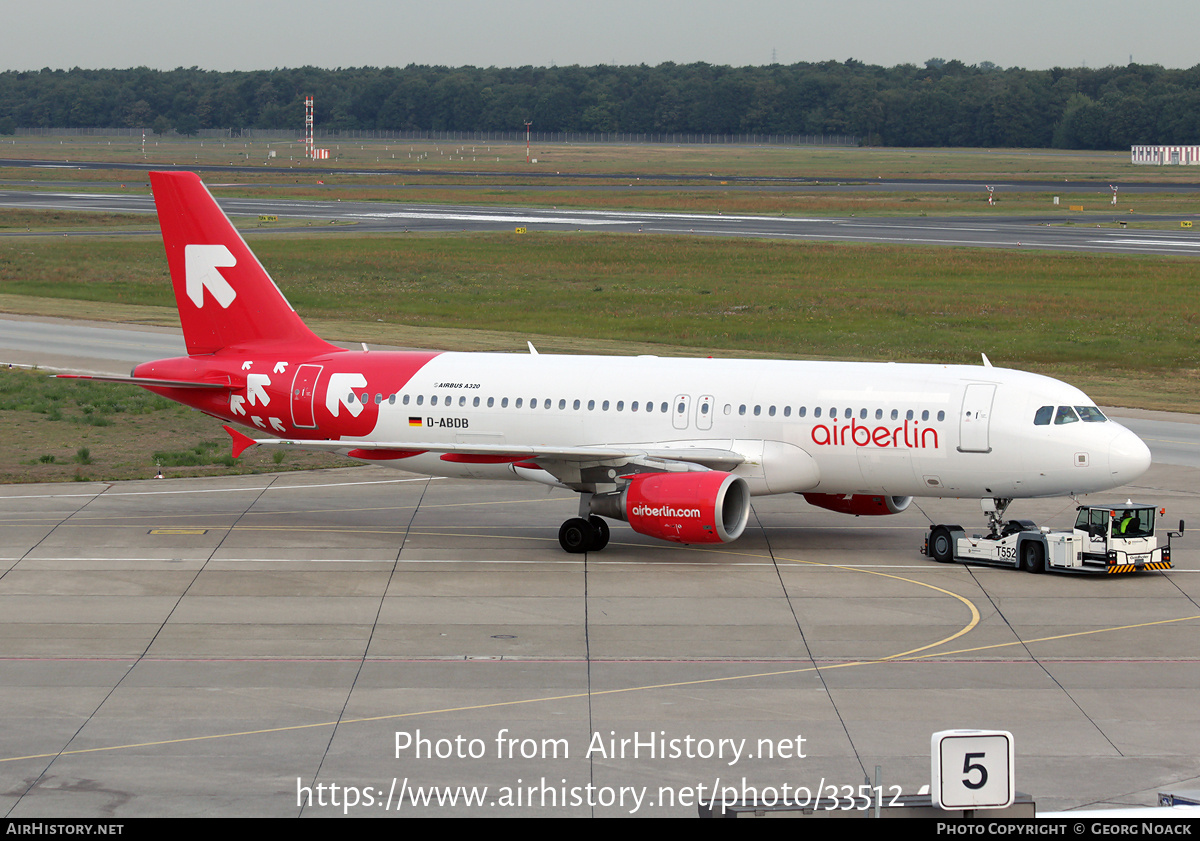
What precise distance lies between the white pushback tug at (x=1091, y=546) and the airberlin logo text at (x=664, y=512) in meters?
6.55

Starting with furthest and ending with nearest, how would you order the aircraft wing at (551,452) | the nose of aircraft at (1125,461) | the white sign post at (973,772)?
the aircraft wing at (551,452) < the nose of aircraft at (1125,461) < the white sign post at (973,772)

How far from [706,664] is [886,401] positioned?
9.92 meters

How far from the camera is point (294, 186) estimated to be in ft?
580

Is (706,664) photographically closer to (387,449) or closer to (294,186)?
(387,449)

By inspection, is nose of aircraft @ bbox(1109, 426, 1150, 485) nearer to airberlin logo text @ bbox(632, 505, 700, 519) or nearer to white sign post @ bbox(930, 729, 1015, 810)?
airberlin logo text @ bbox(632, 505, 700, 519)

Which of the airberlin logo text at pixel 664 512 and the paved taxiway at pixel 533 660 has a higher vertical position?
the airberlin logo text at pixel 664 512

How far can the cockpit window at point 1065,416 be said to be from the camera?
99.3 ft

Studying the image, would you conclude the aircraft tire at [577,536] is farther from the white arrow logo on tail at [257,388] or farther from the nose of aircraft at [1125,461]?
the nose of aircraft at [1125,461]

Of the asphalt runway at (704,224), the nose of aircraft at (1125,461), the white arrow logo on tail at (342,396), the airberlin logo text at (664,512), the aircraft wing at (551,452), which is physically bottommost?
the airberlin logo text at (664,512)

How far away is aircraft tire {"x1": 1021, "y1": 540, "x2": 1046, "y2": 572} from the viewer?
99.2 ft

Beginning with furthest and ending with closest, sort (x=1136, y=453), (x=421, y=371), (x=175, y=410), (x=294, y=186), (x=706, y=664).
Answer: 1. (x=294, y=186)
2. (x=175, y=410)
3. (x=421, y=371)
4. (x=1136, y=453)
5. (x=706, y=664)

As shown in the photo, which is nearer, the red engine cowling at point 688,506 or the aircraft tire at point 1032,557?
the red engine cowling at point 688,506

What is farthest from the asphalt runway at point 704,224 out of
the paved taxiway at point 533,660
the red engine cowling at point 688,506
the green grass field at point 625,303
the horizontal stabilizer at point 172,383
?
the horizontal stabilizer at point 172,383
